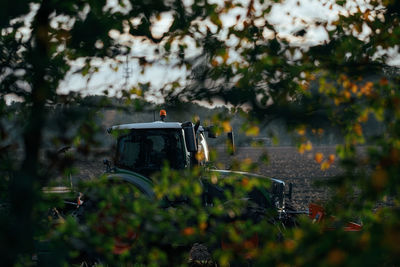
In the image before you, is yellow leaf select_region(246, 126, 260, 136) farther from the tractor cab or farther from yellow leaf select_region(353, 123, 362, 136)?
the tractor cab

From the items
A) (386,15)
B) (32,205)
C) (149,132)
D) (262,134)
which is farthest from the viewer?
(149,132)

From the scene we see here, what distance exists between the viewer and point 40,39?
2783 mm

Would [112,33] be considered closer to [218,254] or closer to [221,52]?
[221,52]

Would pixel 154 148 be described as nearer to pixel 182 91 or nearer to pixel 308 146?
pixel 182 91

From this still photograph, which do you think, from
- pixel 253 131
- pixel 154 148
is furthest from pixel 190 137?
pixel 253 131

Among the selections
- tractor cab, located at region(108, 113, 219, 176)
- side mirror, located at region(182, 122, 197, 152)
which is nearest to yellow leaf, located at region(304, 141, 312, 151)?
side mirror, located at region(182, 122, 197, 152)

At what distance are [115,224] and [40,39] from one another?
1.08 m

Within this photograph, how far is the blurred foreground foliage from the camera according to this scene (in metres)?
2.52

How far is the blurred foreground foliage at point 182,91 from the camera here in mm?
2520

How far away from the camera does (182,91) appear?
324cm

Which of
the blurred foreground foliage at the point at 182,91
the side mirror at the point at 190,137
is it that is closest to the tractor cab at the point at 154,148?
the side mirror at the point at 190,137

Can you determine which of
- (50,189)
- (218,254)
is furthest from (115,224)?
(218,254)

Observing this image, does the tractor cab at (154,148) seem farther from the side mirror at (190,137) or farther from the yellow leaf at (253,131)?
the yellow leaf at (253,131)

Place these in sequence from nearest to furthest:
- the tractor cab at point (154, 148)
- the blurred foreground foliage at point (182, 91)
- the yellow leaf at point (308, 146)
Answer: the blurred foreground foliage at point (182, 91), the yellow leaf at point (308, 146), the tractor cab at point (154, 148)
